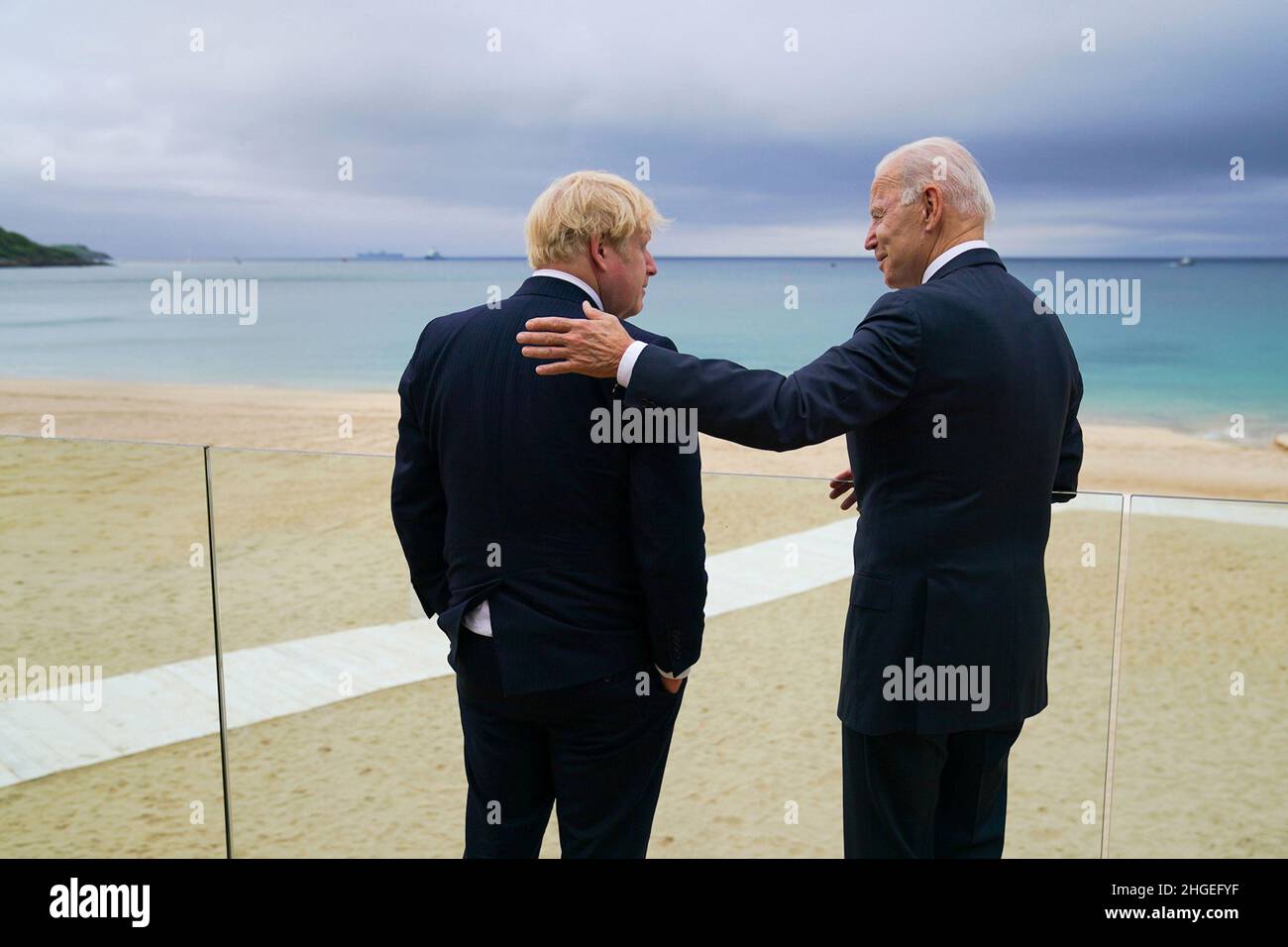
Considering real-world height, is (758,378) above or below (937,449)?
above

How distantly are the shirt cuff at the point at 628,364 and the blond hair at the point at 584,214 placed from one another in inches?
7.7

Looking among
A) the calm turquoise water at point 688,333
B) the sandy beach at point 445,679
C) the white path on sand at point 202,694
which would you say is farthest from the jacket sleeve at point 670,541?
the calm turquoise water at point 688,333

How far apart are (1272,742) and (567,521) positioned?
1.86 m

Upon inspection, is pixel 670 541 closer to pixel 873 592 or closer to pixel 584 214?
pixel 873 592

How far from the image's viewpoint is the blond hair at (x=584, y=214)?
1.69 meters

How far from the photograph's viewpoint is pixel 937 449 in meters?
1.75

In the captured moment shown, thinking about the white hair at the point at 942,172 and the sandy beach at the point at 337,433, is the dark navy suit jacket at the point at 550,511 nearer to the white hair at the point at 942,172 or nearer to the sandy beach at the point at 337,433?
the white hair at the point at 942,172

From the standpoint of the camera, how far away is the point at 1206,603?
2.79 m

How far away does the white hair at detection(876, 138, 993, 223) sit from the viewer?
1.83 metres

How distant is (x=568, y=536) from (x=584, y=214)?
0.48 metres

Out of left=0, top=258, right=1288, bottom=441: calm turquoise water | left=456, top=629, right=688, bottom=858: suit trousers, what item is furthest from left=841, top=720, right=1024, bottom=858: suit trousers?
left=0, top=258, right=1288, bottom=441: calm turquoise water

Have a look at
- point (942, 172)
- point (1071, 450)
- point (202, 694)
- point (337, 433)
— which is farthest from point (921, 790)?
point (337, 433)

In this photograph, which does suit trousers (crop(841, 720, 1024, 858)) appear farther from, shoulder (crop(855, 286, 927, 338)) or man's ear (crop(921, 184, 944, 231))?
man's ear (crop(921, 184, 944, 231))

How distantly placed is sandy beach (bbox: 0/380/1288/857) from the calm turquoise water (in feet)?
66.8
